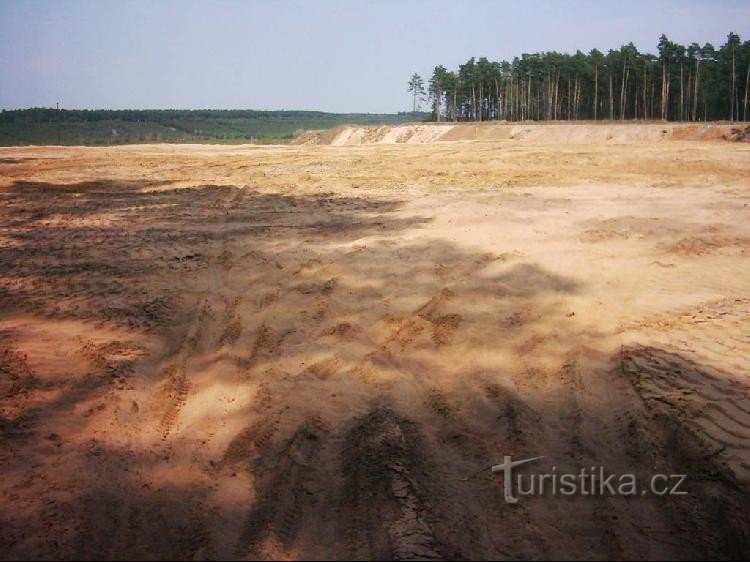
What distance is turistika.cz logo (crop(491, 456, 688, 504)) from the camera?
9.07 feet

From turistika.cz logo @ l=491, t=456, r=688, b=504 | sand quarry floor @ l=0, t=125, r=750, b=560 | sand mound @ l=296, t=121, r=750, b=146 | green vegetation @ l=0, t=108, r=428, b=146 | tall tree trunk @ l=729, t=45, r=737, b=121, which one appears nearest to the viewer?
sand quarry floor @ l=0, t=125, r=750, b=560

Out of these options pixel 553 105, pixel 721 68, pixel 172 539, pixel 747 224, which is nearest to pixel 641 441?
pixel 172 539

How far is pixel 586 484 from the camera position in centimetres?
283

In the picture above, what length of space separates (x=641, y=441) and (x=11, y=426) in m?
3.88

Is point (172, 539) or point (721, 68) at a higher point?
point (721, 68)

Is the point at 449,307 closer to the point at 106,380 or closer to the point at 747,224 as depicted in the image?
the point at 106,380

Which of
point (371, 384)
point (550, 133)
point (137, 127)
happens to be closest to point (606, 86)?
point (550, 133)

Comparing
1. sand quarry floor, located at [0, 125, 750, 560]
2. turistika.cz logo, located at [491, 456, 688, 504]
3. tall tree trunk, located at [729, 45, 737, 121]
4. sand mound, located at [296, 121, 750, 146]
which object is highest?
tall tree trunk, located at [729, 45, 737, 121]

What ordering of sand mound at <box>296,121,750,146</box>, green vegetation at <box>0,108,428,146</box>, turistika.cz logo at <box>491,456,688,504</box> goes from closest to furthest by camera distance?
turistika.cz logo at <box>491,456,688,504</box> < sand mound at <box>296,121,750,146</box> < green vegetation at <box>0,108,428,146</box>

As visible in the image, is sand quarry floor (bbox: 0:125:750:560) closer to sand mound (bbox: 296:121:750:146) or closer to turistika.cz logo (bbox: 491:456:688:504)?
turistika.cz logo (bbox: 491:456:688:504)

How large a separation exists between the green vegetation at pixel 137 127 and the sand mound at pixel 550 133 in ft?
54.2

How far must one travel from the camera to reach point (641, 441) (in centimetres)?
317

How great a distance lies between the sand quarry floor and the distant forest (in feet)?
169

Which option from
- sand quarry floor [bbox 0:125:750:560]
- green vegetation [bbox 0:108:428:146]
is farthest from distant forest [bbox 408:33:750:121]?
sand quarry floor [bbox 0:125:750:560]
